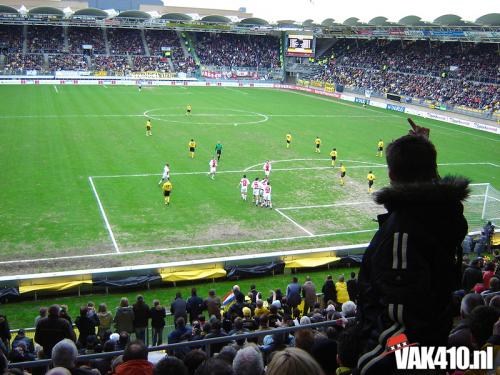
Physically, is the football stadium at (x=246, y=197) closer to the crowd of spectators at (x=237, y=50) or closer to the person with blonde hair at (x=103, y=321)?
the person with blonde hair at (x=103, y=321)

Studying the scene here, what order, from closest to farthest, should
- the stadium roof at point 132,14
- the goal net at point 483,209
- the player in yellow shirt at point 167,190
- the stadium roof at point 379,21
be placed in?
the goal net at point 483,209 → the player in yellow shirt at point 167,190 → the stadium roof at point 379,21 → the stadium roof at point 132,14

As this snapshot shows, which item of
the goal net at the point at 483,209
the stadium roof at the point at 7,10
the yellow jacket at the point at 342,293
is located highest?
the stadium roof at the point at 7,10

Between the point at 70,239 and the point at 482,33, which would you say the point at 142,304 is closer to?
the point at 70,239

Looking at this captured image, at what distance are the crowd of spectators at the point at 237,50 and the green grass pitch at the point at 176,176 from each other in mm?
32366

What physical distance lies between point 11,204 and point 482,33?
5320 cm

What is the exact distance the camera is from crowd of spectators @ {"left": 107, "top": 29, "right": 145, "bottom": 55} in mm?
81312

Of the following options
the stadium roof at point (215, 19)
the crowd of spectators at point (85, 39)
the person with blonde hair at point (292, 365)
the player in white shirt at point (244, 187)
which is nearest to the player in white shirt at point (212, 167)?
the player in white shirt at point (244, 187)

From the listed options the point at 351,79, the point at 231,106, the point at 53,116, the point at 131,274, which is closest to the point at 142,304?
the point at 131,274

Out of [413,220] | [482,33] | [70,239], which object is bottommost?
[70,239]

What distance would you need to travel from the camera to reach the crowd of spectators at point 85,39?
259ft

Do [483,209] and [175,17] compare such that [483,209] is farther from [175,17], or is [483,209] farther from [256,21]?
[256,21]

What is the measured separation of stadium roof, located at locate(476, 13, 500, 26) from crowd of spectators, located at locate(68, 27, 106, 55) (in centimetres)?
5254

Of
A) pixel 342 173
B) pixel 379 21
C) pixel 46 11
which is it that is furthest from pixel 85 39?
A: pixel 342 173

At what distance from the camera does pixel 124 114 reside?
47.2m
